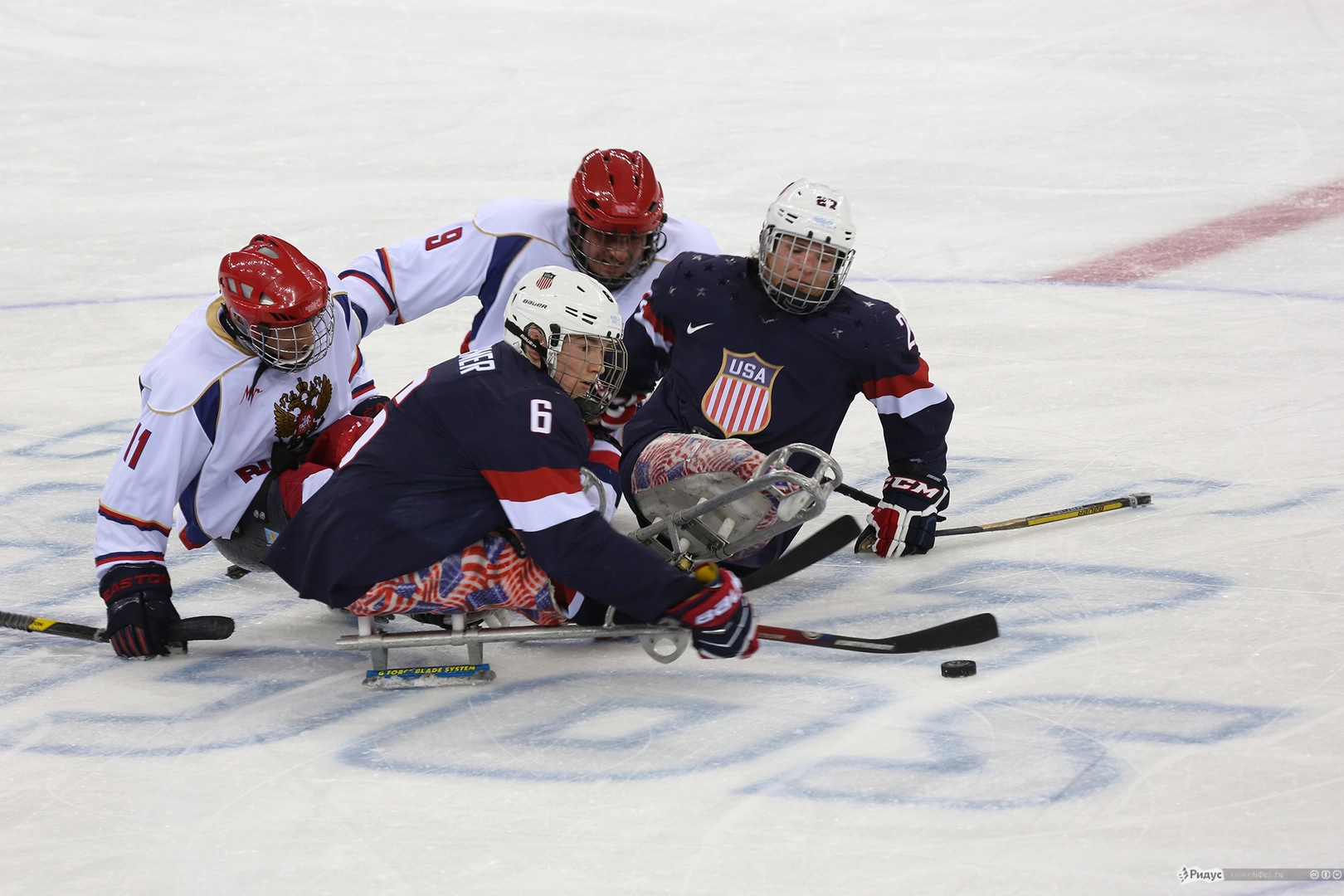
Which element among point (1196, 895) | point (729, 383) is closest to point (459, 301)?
point (729, 383)

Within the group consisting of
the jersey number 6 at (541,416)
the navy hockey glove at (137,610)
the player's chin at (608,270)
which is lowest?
the navy hockey glove at (137,610)

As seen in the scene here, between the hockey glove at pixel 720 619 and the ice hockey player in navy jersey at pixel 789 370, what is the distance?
1.77 ft

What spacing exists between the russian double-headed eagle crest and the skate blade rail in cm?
103

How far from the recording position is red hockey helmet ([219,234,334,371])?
3.55 meters

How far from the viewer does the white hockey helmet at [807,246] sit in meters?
3.73

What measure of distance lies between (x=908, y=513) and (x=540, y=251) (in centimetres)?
147

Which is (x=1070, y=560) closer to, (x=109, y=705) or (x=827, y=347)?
(x=827, y=347)

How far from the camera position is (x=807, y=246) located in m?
3.75

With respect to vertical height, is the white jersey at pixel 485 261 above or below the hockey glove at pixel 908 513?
above

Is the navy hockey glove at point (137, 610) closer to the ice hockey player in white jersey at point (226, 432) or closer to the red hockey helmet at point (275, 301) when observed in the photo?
the ice hockey player in white jersey at point (226, 432)

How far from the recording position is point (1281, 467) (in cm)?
461

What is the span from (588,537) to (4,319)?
4.65 meters

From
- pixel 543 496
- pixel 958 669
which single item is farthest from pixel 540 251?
pixel 958 669

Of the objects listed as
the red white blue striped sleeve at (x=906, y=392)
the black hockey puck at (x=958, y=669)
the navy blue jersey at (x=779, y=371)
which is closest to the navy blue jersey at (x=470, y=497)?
the black hockey puck at (x=958, y=669)
